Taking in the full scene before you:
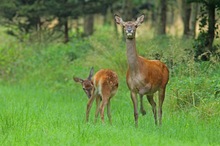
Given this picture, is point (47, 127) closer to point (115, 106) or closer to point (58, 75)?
point (115, 106)

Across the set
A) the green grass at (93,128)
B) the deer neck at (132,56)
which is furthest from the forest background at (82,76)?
the deer neck at (132,56)

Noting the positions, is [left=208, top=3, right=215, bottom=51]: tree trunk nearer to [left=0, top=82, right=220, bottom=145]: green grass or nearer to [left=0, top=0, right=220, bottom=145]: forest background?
[left=0, top=0, right=220, bottom=145]: forest background

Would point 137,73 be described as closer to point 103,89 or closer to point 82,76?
point 103,89

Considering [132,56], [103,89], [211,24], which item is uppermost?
[132,56]

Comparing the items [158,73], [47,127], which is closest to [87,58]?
[158,73]

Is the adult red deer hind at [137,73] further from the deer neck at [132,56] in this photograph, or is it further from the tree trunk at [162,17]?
the tree trunk at [162,17]

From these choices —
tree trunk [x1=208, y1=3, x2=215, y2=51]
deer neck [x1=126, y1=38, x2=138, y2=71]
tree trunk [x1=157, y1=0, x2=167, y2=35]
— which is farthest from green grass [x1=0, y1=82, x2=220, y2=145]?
tree trunk [x1=157, y1=0, x2=167, y2=35]

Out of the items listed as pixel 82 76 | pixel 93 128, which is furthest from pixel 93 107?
pixel 93 128

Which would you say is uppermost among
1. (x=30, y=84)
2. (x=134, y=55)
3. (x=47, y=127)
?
(x=134, y=55)

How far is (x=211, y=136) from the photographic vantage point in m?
11.1

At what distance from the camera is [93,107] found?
15914 mm

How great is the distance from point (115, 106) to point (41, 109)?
7.44 feet

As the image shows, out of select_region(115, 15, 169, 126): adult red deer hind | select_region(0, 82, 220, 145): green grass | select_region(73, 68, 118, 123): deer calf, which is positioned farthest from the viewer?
select_region(73, 68, 118, 123): deer calf

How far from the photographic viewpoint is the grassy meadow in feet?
35.0
